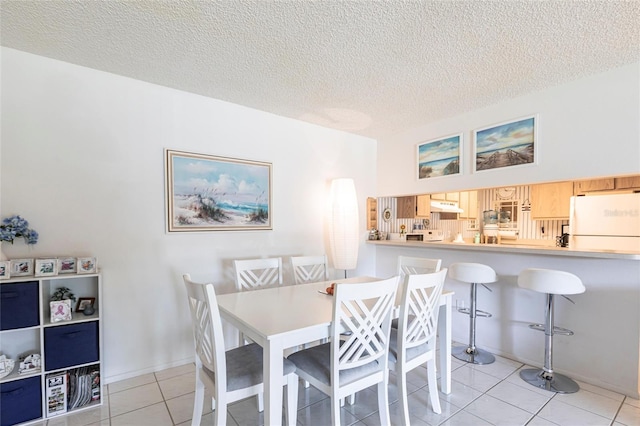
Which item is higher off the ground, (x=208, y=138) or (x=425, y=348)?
(x=208, y=138)

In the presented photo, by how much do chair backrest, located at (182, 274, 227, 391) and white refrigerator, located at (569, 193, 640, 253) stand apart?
3.48 metres

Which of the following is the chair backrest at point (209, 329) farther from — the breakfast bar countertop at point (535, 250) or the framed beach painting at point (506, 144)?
Answer: the framed beach painting at point (506, 144)

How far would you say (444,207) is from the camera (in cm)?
481

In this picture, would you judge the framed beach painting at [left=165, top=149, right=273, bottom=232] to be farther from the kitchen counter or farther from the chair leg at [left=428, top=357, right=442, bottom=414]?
the kitchen counter

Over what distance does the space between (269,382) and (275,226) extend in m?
1.95

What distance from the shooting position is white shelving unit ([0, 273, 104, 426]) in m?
1.81

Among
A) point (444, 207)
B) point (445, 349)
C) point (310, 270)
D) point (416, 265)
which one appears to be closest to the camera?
point (445, 349)

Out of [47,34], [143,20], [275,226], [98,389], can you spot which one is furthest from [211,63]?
[98,389]

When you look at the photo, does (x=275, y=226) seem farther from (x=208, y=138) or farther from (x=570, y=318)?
(x=570, y=318)

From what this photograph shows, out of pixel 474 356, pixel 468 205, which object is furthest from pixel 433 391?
pixel 468 205

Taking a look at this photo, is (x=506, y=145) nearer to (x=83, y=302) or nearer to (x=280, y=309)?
(x=280, y=309)

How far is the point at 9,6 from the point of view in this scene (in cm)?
162

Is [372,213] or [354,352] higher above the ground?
[372,213]

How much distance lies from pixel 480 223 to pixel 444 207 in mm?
1375
